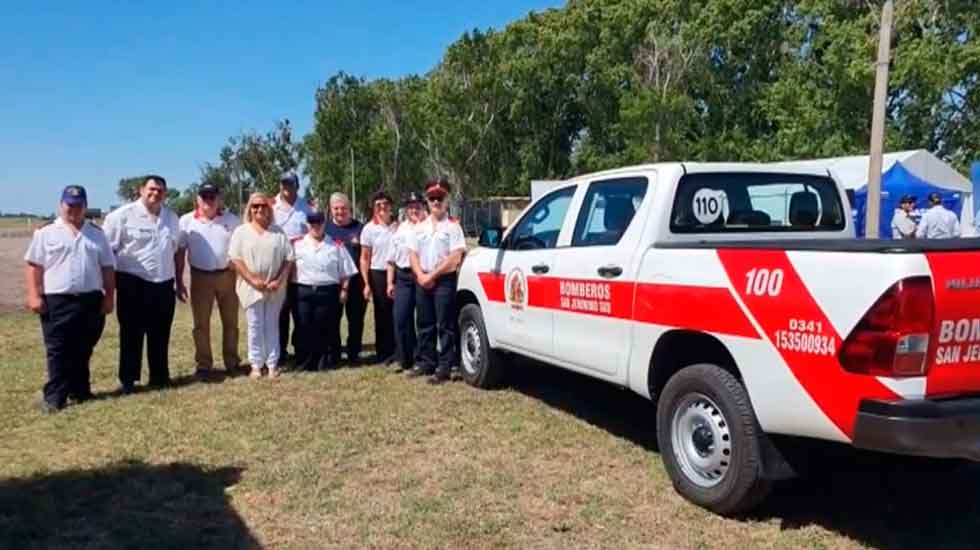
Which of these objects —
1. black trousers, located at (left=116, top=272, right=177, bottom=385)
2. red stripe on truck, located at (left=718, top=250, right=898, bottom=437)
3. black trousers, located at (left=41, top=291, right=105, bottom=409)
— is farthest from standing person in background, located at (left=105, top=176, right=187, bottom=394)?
red stripe on truck, located at (left=718, top=250, right=898, bottom=437)

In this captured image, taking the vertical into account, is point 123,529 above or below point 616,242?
below

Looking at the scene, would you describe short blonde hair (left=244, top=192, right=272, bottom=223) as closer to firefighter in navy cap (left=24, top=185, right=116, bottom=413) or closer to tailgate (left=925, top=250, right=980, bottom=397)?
firefighter in navy cap (left=24, top=185, right=116, bottom=413)

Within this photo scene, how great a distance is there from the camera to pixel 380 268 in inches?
334

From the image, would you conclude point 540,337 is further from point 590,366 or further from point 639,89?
point 639,89

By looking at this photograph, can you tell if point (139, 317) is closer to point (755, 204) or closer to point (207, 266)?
point (207, 266)

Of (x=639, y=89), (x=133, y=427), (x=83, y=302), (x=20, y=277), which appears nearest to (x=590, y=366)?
(x=133, y=427)

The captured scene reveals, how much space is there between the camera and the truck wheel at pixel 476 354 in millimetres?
7236

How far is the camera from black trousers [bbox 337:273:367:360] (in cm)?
870

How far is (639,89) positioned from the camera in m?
43.4

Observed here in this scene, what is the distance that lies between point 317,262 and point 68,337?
2.31 metres

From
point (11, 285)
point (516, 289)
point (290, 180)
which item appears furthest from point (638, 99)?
→ point (516, 289)

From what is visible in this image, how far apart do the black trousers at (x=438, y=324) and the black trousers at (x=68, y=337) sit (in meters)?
2.81

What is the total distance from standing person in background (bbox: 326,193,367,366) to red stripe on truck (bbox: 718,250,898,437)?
17.8ft

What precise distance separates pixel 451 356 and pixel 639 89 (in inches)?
1502
